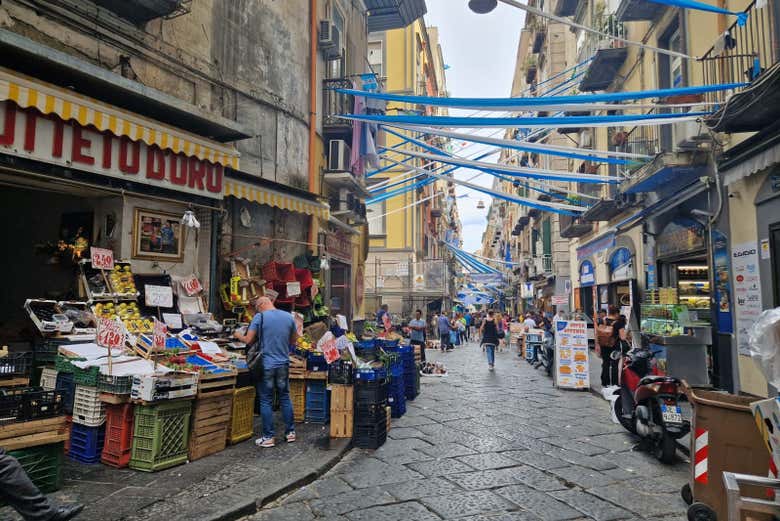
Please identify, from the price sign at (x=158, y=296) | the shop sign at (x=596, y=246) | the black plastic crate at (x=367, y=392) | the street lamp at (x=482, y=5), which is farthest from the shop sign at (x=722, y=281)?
the price sign at (x=158, y=296)

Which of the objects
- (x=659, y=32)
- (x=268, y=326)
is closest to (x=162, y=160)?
(x=268, y=326)

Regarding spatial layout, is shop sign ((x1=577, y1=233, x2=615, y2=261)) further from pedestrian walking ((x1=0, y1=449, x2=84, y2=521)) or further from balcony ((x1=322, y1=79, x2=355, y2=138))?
pedestrian walking ((x1=0, y1=449, x2=84, y2=521))

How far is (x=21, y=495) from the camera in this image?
3602 millimetres

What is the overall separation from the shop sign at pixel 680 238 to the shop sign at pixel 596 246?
4.16 m

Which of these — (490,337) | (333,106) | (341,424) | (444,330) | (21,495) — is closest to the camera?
(21,495)

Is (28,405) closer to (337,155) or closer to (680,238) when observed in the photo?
(337,155)

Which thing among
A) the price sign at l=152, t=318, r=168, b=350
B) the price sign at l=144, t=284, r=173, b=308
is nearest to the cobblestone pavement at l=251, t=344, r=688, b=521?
the price sign at l=152, t=318, r=168, b=350

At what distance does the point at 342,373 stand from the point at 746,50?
27.0 feet

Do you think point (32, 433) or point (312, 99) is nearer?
point (32, 433)

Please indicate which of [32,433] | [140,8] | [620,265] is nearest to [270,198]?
[140,8]

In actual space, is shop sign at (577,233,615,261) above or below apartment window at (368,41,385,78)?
below

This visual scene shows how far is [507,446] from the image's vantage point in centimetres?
662

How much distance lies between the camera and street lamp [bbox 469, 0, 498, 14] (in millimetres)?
7887

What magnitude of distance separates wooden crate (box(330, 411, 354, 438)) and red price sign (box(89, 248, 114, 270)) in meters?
3.55
